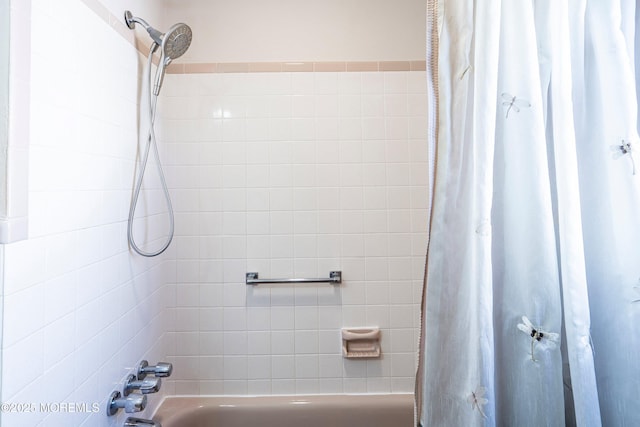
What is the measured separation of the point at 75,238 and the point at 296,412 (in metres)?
1.19

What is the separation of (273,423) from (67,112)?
1.48 metres

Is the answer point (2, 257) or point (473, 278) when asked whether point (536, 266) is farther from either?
point (2, 257)

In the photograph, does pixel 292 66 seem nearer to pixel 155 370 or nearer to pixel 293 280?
pixel 293 280

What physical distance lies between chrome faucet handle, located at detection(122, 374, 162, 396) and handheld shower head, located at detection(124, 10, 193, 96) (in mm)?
1110

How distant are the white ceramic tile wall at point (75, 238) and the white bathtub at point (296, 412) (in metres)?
0.44

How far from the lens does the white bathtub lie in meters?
1.43

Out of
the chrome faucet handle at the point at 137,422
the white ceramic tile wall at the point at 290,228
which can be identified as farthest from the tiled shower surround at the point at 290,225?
the chrome faucet handle at the point at 137,422

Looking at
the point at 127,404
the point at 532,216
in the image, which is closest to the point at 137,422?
the point at 127,404

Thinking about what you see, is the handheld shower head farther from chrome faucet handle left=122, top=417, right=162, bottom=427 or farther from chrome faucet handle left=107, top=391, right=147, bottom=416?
chrome faucet handle left=122, top=417, right=162, bottom=427

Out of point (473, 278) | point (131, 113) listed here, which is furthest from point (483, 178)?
point (131, 113)

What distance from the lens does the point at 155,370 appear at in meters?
1.18

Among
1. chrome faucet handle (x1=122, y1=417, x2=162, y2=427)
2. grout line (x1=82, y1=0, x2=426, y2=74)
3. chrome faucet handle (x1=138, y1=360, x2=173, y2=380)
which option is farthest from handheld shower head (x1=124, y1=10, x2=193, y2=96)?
chrome faucet handle (x1=122, y1=417, x2=162, y2=427)

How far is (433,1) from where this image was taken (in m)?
0.68

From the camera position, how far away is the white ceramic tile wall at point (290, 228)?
1499mm
